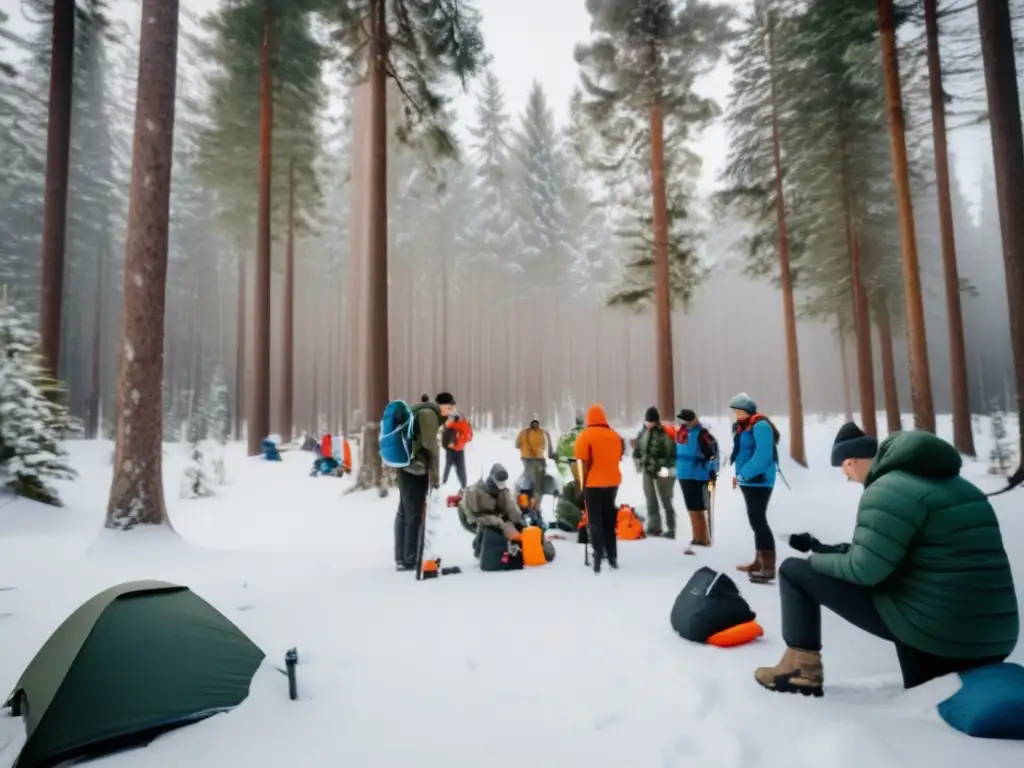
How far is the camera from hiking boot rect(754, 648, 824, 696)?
304cm

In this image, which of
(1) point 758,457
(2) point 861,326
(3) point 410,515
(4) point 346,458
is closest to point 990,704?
(1) point 758,457

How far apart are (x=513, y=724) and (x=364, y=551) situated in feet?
17.1

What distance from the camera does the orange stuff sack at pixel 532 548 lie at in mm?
6707

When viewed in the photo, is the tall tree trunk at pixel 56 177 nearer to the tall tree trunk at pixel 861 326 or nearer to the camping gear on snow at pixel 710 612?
the camping gear on snow at pixel 710 612

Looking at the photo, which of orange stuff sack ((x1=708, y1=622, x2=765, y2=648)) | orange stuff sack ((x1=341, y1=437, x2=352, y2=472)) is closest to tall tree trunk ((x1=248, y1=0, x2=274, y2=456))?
orange stuff sack ((x1=341, y1=437, x2=352, y2=472))

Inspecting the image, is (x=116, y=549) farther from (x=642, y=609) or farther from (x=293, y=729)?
(x=642, y=609)

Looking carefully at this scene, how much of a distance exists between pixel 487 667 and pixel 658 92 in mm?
14830

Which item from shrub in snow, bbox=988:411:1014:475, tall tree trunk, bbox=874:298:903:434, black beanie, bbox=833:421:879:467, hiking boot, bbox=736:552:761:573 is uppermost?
tall tree trunk, bbox=874:298:903:434

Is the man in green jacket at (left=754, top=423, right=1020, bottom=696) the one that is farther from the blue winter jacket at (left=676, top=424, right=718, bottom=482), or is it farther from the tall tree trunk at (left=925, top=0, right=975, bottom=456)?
the tall tree trunk at (left=925, top=0, right=975, bottom=456)

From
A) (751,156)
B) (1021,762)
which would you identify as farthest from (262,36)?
(1021,762)

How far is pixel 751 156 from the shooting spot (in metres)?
17.4

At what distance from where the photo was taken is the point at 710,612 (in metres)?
3.98

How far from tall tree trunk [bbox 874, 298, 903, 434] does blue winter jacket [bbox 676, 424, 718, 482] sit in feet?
38.0

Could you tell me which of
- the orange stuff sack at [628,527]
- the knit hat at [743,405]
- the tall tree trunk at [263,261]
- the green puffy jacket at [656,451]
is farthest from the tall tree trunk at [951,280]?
the tall tree trunk at [263,261]
